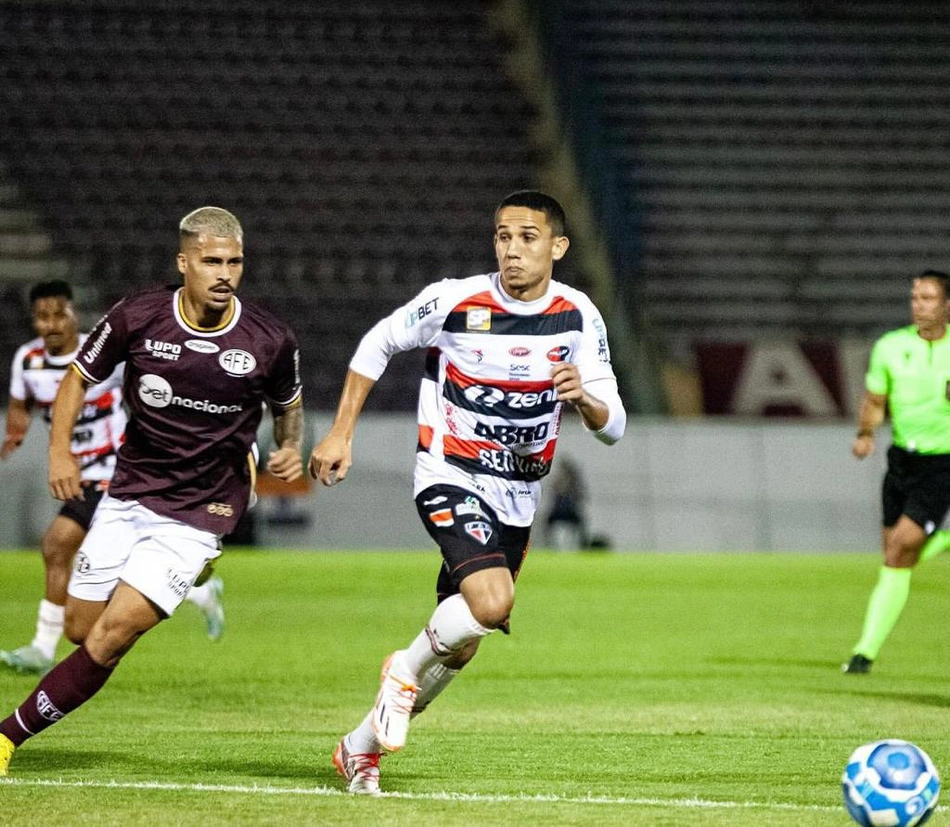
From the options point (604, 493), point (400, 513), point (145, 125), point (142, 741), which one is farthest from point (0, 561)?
point (142, 741)

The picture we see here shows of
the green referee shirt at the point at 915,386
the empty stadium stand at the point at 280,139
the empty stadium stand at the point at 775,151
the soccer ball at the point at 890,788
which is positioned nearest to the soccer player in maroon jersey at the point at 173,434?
the soccer ball at the point at 890,788

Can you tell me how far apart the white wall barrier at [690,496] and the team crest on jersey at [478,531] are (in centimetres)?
1584

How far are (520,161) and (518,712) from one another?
1918 centimetres

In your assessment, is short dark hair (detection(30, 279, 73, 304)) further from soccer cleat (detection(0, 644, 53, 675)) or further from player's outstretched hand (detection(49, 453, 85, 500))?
player's outstretched hand (detection(49, 453, 85, 500))

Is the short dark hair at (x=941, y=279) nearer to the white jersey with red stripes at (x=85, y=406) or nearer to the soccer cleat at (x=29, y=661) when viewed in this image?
the white jersey with red stripes at (x=85, y=406)

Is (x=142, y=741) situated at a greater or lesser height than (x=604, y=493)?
lesser

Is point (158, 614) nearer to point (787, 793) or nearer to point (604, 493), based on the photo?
point (787, 793)

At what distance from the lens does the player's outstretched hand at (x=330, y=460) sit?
6.20 m

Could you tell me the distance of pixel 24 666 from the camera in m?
10.5

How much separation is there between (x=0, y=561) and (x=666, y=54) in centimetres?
1447

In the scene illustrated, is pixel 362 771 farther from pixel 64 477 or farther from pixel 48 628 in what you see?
pixel 48 628

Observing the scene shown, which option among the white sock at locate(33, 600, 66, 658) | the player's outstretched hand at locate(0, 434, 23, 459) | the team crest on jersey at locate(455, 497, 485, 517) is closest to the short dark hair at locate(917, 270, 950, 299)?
the team crest on jersey at locate(455, 497, 485, 517)

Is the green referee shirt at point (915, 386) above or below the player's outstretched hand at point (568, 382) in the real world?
above

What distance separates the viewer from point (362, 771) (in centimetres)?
640
